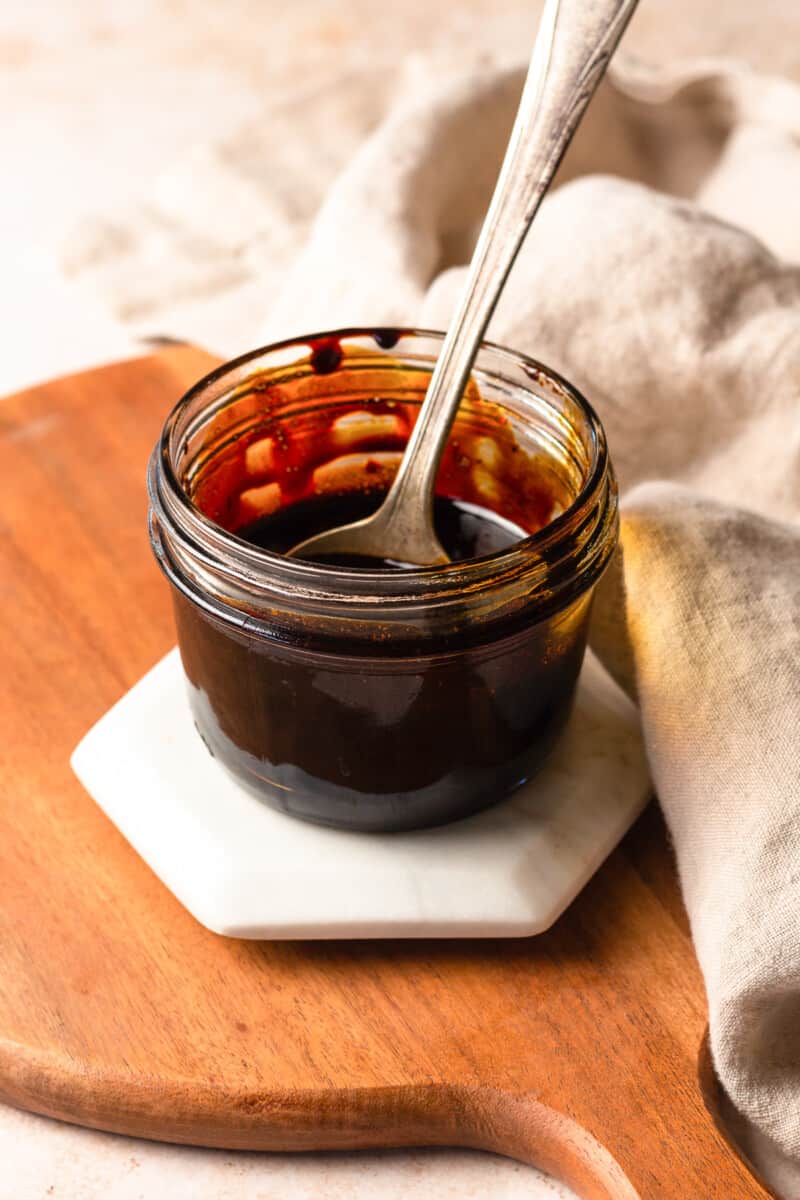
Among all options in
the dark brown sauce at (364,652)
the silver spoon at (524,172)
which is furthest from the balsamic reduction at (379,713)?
the silver spoon at (524,172)

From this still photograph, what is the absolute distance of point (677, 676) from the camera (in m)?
0.79

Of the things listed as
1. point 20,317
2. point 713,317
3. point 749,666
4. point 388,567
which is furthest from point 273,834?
point 20,317

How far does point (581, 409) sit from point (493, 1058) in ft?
1.15

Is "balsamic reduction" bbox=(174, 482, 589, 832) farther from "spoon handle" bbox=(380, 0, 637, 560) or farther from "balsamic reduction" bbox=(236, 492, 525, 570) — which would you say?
"spoon handle" bbox=(380, 0, 637, 560)

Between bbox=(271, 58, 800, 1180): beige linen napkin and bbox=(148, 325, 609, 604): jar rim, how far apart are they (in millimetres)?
124

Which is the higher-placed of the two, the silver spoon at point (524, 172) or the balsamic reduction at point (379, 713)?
the silver spoon at point (524, 172)

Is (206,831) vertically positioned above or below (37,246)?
above

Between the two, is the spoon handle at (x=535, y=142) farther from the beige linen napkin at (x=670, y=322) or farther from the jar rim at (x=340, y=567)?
the beige linen napkin at (x=670, y=322)

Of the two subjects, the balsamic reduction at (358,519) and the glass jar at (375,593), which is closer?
the glass jar at (375,593)

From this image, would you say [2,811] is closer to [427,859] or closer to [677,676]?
[427,859]

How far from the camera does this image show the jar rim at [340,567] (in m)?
0.63

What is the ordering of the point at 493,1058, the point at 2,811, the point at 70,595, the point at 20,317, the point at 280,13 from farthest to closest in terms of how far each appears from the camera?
the point at 280,13 < the point at 20,317 < the point at 70,595 < the point at 2,811 < the point at 493,1058

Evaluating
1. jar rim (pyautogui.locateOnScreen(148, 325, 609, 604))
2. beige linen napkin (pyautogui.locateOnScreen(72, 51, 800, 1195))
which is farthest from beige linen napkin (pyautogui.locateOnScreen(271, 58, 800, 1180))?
jar rim (pyautogui.locateOnScreen(148, 325, 609, 604))

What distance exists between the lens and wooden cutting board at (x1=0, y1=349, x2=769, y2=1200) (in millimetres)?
671
